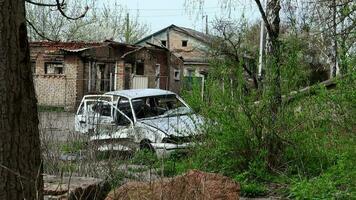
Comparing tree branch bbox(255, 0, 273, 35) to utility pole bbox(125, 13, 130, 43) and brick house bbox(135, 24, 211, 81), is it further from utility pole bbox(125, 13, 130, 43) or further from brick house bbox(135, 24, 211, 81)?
brick house bbox(135, 24, 211, 81)

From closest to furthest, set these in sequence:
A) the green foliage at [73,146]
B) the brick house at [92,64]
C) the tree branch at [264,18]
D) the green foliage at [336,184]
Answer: the green foliage at [336,184] → the green foliage at [73,146] → the tree branch at [264,18] → the brick house at [92,64]

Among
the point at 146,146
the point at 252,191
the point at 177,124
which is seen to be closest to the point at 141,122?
the point at 177,124

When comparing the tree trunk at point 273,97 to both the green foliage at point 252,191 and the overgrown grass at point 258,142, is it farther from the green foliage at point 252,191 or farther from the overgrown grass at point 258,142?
the green foliage at point 252,191

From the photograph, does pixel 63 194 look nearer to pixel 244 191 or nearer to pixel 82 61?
pixel 244 191

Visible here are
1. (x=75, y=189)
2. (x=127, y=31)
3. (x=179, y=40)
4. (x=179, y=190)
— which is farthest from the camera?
(x=179, y=40)

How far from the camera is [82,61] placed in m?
31.9

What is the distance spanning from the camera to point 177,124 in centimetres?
1030

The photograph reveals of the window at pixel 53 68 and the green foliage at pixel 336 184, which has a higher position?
the window at pixel 53 68

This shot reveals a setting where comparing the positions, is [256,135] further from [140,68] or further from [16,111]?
[140,68]

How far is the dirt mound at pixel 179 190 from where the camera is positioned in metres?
4.16

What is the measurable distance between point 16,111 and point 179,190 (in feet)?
4.94

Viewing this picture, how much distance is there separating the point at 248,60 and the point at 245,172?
3.21 metres

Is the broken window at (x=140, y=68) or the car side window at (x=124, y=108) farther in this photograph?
the broken window at (x=140, y=68)

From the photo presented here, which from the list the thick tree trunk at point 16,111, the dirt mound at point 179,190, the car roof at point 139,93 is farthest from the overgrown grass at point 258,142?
the car roof at point 139,93
